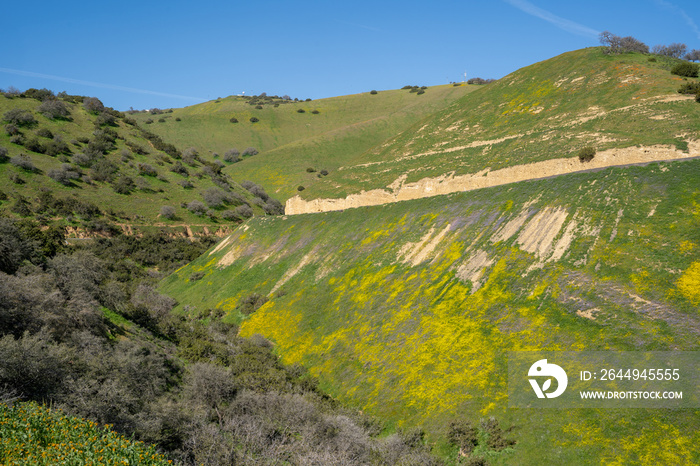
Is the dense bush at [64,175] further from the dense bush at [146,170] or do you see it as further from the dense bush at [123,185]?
the dense bush at [146,170]

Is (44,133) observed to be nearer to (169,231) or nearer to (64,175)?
(64,175)

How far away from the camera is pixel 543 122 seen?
4562 cm

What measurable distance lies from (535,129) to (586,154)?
11.9 meters

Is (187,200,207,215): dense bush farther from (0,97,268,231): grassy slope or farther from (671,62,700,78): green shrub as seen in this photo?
(671,62,700,78): green shrub

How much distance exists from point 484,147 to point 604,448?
36.8 metres

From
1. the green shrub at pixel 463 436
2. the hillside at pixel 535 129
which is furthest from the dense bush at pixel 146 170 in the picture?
the green shrub at pixel 463 436

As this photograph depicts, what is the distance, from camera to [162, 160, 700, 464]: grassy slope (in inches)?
622

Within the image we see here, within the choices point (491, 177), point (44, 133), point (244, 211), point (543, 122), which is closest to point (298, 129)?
point (244, 211)

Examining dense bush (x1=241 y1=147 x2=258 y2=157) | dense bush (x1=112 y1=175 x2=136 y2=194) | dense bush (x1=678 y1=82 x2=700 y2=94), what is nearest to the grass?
dense bush (x1=678 y1=82 x2=700 y2=94)

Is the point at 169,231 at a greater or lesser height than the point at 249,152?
lesser

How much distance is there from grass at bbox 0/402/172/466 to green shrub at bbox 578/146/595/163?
1397 inches

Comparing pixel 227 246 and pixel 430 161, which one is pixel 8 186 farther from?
pixel 430 161

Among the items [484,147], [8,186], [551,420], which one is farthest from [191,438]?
[8,186]

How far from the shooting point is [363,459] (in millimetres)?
15719
